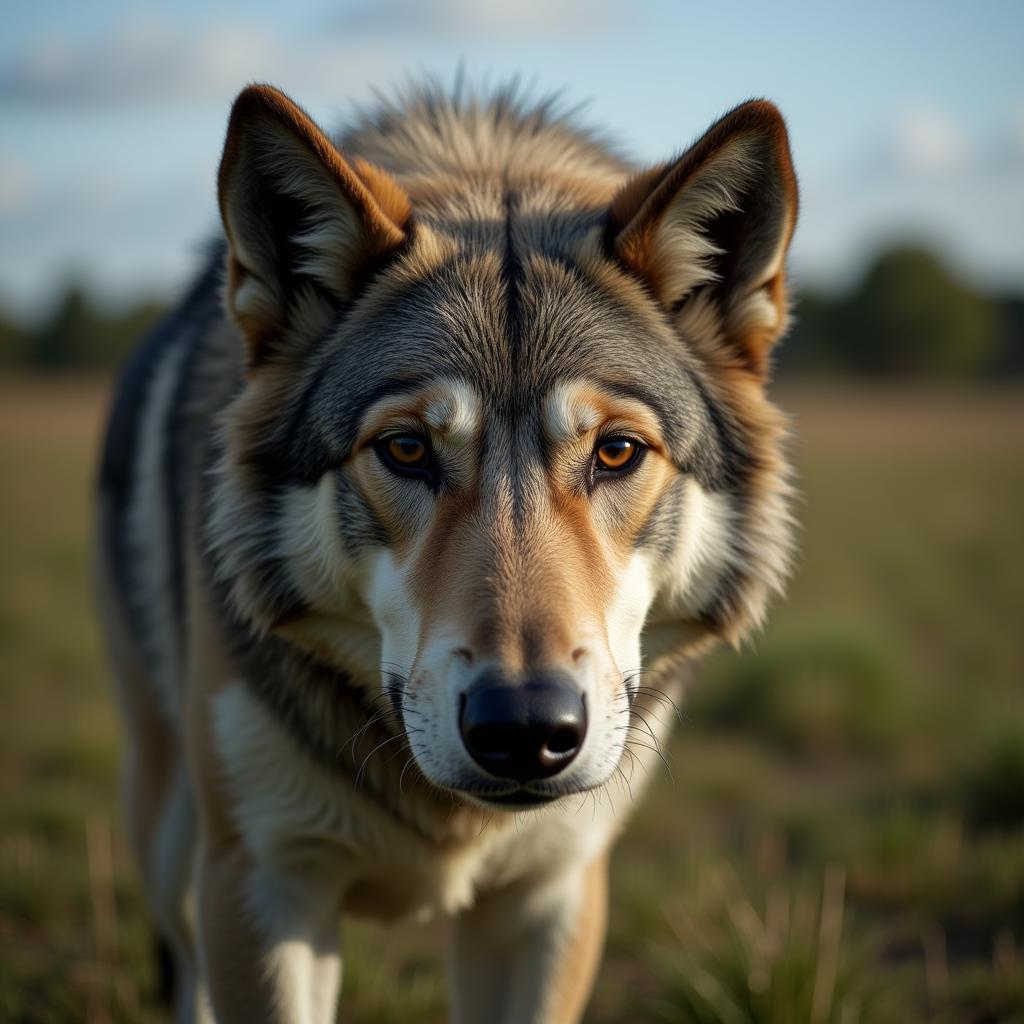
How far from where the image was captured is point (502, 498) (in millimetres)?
2248

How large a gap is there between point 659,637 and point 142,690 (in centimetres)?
195

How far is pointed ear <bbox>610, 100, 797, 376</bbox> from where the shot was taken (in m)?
2.39

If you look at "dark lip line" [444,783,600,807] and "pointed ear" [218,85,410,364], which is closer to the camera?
"dark lip line" [444,783,600,807]

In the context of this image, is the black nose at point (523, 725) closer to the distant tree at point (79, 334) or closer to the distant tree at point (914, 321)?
the distant tree at point (79, 334)

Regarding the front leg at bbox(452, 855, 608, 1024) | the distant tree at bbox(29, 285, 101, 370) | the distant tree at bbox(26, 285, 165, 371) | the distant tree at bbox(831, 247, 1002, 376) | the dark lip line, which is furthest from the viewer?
the distant tree at bbox(831, 247, 1002, 376)

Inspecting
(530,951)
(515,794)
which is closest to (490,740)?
(515,794)

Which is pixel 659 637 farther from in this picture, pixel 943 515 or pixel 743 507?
pixel 943 515

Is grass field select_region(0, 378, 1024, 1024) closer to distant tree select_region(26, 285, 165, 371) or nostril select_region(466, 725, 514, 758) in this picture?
nostril select_region(466, 725, 514, 758)

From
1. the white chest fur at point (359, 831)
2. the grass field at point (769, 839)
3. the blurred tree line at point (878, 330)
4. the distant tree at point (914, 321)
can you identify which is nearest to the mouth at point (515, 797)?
the white chest fur at point (359, 831)

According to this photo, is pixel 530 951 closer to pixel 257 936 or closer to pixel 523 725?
pixel 257 936

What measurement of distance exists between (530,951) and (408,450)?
1437 millimetres

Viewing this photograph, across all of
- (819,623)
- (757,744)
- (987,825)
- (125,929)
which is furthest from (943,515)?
(125,929)

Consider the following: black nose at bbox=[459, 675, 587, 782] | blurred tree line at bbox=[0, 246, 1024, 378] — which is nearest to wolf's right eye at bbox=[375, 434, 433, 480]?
black nose at bbox=[459, 675, 587, 782]

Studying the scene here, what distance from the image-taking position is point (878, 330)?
52.0 metres
